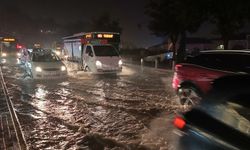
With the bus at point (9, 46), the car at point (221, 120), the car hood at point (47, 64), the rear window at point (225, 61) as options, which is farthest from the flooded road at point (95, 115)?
the bus at point (9, 46)

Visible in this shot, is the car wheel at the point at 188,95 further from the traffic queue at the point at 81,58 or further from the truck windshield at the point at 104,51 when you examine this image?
the truck windshield at the point at 104,51

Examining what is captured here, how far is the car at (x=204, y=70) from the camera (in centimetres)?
913

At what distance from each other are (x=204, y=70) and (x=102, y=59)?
1262cm

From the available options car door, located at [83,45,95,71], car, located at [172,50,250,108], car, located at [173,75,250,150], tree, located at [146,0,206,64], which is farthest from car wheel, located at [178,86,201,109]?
tree, located at [146,0,206,64]

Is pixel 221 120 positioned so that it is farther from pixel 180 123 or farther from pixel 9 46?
pixel 9 46

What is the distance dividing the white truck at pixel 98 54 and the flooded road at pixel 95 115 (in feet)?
16.5

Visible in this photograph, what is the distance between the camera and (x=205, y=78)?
9.73 metres

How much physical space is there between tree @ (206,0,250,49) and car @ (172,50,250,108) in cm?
1284

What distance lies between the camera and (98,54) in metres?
22.5

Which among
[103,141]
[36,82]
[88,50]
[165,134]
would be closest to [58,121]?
[103,141]

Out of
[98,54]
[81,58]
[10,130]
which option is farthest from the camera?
[81,58]

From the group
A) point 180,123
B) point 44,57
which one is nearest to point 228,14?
point 44,57

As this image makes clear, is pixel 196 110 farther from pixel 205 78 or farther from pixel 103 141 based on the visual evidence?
pixel 205 78

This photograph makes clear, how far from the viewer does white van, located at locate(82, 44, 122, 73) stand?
22.0 meters
